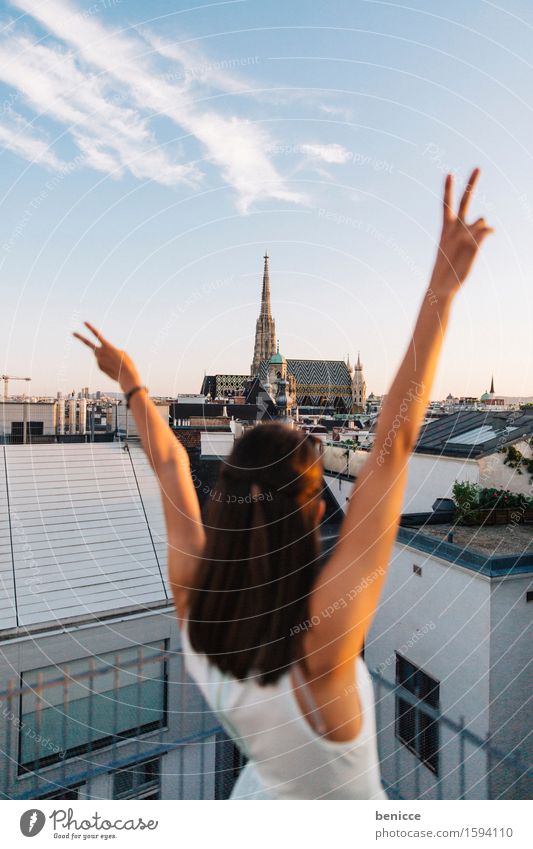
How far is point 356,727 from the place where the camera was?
0.53 meters

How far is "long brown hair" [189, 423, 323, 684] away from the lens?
572 mm

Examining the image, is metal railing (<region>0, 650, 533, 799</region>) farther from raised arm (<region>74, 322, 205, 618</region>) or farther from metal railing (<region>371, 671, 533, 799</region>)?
raised arm (<region>74, 322, 205, 618</region>)

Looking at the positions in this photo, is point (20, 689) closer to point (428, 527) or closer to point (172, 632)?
point (172, 632)

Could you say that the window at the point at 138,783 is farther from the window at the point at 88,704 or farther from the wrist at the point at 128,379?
the wrist at the point at 128,379

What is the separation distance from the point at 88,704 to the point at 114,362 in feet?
5.44

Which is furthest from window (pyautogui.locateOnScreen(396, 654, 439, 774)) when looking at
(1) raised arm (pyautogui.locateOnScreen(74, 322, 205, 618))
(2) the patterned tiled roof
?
(2) the patterned tiled roof

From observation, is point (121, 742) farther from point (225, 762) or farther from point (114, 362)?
point (114, 362)

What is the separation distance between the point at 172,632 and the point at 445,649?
122cm

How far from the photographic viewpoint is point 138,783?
6.26ft

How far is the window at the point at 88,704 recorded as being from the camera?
66.9 inches

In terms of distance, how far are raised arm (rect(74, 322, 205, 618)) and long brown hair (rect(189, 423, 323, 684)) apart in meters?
0.04

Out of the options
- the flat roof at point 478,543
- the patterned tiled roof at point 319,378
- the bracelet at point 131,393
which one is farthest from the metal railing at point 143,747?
the patterned tiled roof at point 319,378

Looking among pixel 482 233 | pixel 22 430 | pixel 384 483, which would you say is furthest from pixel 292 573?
pixel 22 430

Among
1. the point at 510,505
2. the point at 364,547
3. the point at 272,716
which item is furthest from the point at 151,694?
the point at 510,505
